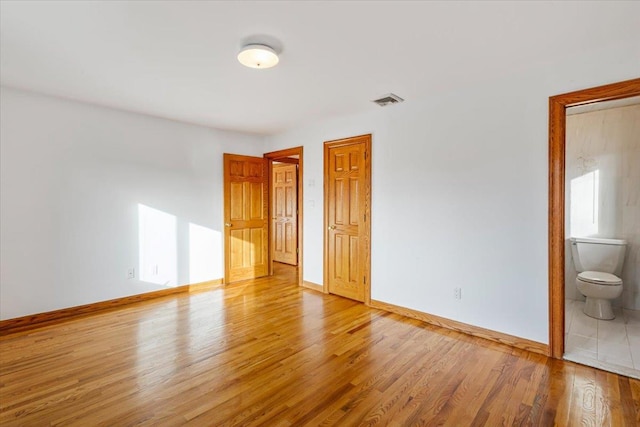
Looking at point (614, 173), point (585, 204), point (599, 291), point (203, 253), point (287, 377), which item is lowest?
point (287, 377)

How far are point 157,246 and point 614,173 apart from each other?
568cm

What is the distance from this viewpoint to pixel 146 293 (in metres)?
4.05

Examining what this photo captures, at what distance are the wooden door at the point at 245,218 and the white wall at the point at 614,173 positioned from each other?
433 centimetres

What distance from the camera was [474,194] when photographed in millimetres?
3004

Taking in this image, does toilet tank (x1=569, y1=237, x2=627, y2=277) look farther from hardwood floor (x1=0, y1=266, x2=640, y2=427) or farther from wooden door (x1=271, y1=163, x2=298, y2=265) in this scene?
wooden door (x1=271, y1=163, x2=298, y2=265)

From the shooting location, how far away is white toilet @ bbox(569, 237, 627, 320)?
3.20m

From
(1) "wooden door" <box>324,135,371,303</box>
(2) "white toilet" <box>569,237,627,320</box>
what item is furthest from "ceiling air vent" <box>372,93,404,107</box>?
(2) "white toilet" <box>569,237,627,320</box>

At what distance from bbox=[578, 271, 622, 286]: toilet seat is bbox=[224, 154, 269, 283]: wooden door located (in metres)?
4.27

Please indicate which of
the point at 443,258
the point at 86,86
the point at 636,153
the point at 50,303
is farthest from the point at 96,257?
the point at 636,153

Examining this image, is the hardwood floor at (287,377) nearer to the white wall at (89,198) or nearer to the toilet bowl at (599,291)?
the white wall at (89,198)

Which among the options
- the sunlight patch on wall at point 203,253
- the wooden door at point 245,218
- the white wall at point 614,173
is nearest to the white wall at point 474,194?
the white wall at point 614,173

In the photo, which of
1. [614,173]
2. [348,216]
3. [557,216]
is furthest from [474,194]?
[614,173]

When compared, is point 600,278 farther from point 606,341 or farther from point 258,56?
point 258,56

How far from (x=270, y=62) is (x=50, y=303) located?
3440mm
